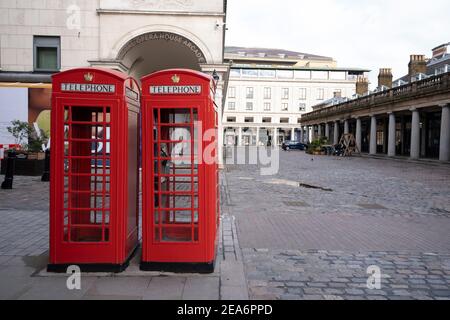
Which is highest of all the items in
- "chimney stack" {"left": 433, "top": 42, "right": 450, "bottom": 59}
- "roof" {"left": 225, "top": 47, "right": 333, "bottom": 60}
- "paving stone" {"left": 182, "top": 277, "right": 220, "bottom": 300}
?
"roof" {"left": 225, "top": 47, "right": 333, "bottom": 60}

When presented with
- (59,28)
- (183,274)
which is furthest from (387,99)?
(183,274)

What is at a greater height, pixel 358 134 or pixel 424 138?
pixel 358 134

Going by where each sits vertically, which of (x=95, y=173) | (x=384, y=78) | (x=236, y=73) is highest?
(x=236, y=73)

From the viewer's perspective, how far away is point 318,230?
24.7 feet

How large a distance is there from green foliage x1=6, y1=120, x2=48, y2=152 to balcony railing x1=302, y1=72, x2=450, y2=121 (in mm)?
24388

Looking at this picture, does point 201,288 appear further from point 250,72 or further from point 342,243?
point 250,72

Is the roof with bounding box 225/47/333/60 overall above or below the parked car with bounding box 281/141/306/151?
above

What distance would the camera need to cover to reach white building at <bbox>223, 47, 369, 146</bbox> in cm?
8975

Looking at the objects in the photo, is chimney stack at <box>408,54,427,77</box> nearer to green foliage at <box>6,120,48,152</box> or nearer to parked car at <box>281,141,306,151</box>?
parked car at <box>281,141,306,151</box>

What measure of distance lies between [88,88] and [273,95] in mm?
87436

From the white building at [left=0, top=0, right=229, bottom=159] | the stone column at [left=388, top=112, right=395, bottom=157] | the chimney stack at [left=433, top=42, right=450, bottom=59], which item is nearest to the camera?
the white building at [left=0, top=0, right=229, bottom=159]

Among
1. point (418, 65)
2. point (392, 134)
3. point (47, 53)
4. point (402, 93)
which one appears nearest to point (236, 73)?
point (418, 65)

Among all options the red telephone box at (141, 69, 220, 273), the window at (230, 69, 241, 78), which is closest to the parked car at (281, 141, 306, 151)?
the window at (230, 69, 241, 78)

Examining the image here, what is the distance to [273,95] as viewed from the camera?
3553 inches
